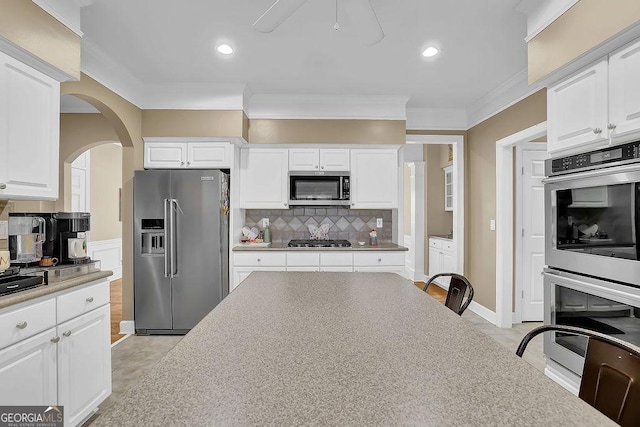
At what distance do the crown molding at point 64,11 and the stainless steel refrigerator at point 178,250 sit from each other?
1.63m

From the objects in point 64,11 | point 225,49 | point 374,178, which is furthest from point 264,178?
point 64,11

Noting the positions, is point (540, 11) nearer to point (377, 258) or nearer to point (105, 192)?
point (377, 258)

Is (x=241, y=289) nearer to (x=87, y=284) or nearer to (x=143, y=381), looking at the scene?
(x=143, y=381)

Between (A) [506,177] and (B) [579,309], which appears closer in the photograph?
(B) [579,309]

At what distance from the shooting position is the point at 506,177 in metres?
3.86

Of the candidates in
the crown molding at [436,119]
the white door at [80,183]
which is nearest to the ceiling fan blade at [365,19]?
the crown molding at [436,119]

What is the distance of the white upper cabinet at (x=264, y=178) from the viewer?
13.7 ft

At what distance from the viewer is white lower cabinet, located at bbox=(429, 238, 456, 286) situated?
16.8 feet

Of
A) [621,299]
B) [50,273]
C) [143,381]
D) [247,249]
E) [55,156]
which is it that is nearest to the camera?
[143,381]

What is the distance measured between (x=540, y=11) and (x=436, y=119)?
2.41m

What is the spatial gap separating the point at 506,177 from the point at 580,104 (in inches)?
75.0

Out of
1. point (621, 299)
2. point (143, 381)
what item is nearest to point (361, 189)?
point (621, 299)

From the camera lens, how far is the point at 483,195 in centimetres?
425

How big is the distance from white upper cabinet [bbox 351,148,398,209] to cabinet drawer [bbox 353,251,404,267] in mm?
612
